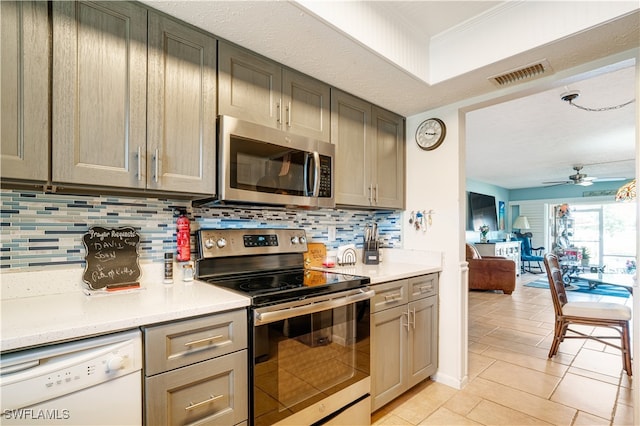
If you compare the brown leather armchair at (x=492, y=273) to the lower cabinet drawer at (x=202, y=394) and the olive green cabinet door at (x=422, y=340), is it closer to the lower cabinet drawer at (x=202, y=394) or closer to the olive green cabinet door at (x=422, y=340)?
the olive green cabinet door at (x=422, y=340)

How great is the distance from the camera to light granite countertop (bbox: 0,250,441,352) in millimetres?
926

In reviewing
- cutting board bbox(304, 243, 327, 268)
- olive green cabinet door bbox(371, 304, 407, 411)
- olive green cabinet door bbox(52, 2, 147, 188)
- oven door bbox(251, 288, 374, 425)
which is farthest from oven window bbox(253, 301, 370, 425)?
olive green cabinet door bbox(52, 2, 147, 188)

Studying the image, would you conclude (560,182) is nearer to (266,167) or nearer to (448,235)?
(448,235)

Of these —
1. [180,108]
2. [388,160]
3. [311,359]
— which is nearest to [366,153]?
[388,160]

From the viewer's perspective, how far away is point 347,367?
67.5 inches

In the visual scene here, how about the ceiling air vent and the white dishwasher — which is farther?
the ceiling air vent

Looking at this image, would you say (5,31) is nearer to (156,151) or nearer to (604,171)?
(156,151)

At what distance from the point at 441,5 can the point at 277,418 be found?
2282 mm

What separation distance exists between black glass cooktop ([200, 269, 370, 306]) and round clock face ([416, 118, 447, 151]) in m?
1.33

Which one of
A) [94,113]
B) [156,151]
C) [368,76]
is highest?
[368,76]

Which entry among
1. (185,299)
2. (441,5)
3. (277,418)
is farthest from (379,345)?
(441,5)

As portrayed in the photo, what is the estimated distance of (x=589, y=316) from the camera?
2.68 metres

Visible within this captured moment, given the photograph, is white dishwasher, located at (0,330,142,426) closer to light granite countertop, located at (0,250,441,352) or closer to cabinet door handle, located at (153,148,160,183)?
light granite countertop, located at (0,250,441,352)

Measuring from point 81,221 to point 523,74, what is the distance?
2579mm
